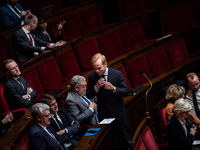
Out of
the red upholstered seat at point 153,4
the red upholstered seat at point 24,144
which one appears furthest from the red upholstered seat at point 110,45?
the red upholstered seat at point 24,144

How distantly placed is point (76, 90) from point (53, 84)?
395mm

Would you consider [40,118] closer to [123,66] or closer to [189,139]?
[189,139]

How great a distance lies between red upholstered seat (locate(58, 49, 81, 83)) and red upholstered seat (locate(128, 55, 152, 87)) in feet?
1.03

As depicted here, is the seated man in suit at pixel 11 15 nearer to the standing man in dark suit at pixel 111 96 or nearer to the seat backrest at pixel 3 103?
the seat backrest at pixel 3 103

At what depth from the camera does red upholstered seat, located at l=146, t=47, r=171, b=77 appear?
1959 mm

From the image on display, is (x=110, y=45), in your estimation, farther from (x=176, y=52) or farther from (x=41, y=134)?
(x=41, y=134)

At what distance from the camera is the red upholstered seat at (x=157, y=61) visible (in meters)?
1.96

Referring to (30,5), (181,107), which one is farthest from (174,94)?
(30,5)

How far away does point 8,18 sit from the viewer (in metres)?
1.93

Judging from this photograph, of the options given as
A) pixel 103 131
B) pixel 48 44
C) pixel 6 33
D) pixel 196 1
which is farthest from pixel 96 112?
pixel 196 1

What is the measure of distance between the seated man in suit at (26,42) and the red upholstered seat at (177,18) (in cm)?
100

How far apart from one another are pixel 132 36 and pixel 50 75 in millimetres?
726

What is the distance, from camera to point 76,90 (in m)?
1.38

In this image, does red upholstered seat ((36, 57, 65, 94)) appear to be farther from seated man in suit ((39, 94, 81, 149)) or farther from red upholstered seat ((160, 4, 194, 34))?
red upholstered seat ((160, 4, 194, 34))
